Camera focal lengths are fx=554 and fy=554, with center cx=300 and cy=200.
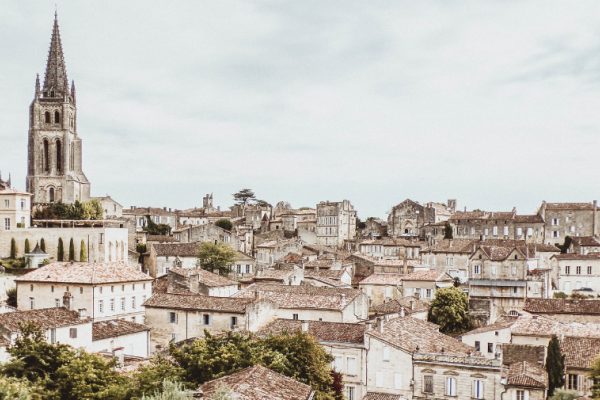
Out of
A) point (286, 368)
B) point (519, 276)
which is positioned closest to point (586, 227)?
point (519, 276)

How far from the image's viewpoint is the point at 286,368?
23.6 meters

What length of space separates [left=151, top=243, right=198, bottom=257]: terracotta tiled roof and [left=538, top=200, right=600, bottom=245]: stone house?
51.6 meters

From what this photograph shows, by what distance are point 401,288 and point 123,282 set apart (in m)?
28.3

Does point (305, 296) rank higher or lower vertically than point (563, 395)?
higher

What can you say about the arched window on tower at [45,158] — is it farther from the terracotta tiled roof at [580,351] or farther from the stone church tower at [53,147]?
the terracotta tiled roof at [580,351]

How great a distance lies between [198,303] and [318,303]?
363 inches

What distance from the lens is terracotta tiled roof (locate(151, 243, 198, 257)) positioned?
2638 inches

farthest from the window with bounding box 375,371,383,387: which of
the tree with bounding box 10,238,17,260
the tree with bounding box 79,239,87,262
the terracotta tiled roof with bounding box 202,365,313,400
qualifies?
the tree with bounding box 10,238,17,260

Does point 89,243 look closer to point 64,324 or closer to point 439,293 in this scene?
point 64,324

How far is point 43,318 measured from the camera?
3316 cm

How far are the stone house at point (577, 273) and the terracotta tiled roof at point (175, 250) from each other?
141ft

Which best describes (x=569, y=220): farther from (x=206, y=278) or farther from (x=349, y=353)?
(x=349, y=353)

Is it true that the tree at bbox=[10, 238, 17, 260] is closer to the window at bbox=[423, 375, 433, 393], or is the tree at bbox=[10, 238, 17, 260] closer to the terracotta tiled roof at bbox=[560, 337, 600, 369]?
the window at bbox=[423, 375, 433, 393]

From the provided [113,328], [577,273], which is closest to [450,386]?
[113,328]
